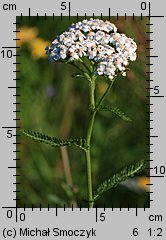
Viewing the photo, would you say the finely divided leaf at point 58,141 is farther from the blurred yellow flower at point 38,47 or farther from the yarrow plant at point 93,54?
the blurred yellow flower at point 38,47

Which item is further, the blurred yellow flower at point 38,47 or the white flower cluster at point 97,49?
the blurred yellow flower at point 38,47

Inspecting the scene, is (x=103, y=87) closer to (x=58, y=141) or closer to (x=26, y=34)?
(x=26, y=34)

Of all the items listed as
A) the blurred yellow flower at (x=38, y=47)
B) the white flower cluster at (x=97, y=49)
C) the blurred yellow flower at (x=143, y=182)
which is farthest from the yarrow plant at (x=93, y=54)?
the blurred yellow flower at (x=38, y=47)

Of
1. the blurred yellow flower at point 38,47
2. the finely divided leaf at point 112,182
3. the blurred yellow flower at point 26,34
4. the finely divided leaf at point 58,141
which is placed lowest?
the finely divided leaf at point 112,182

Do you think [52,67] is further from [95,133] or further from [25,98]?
[95,133]

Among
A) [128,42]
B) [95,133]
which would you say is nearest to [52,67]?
[95,133]

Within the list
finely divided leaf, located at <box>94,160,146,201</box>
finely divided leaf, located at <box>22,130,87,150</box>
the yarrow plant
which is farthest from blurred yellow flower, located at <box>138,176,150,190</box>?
finely divided leaf, located at <box>22,130,87,150</box>
